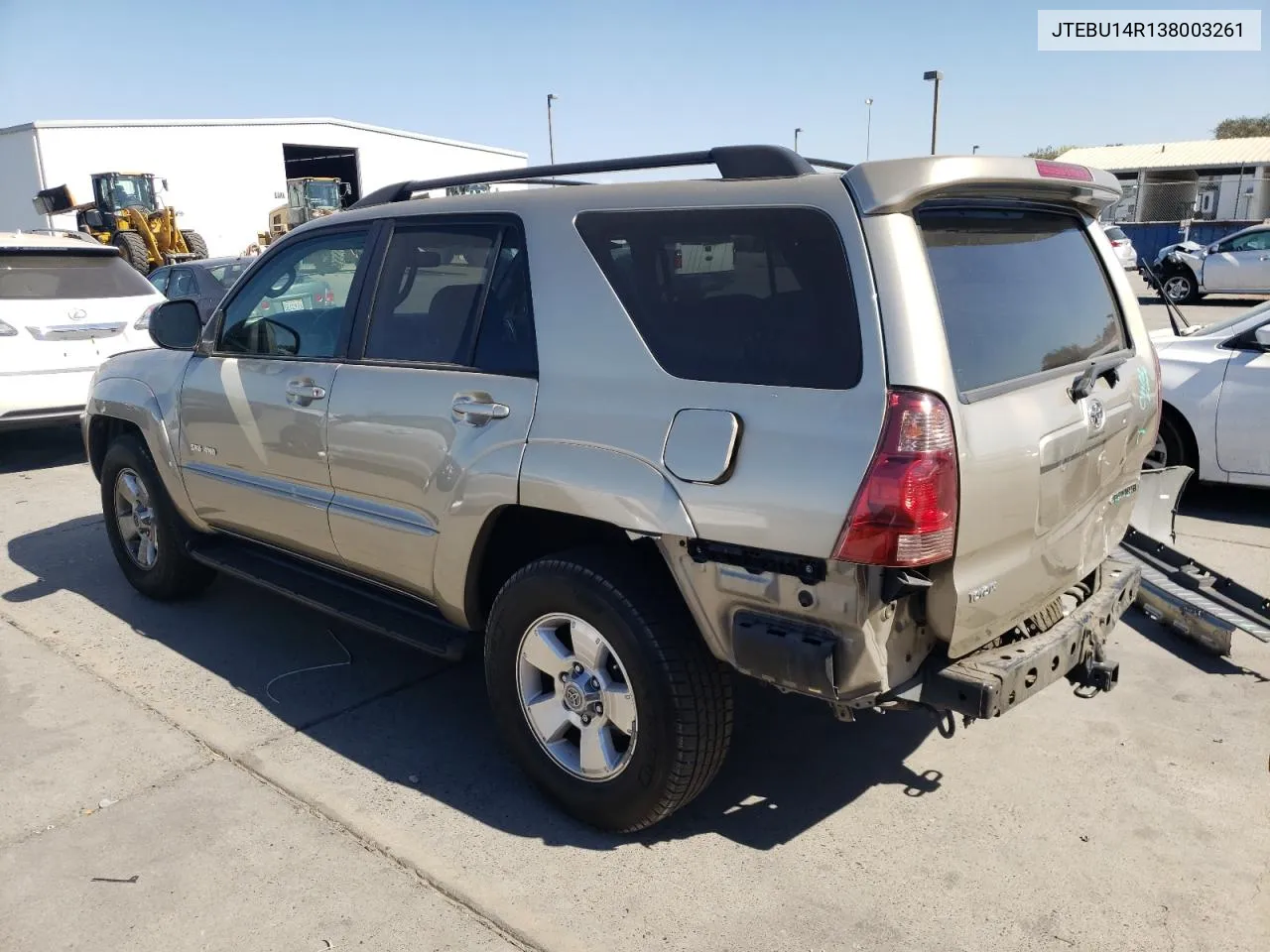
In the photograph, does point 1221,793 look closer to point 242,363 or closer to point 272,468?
point 272,468

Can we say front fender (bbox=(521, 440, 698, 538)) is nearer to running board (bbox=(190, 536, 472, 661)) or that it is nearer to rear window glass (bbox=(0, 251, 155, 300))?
running board (bbox=(190, 536, 472, 661))

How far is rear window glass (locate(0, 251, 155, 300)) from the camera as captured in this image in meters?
8.38

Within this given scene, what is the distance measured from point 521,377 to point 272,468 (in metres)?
1.48

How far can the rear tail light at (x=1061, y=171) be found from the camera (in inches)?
112

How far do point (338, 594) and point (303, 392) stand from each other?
80cm

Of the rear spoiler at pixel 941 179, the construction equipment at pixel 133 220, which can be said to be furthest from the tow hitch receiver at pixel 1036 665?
the construction equipment at pixel 133 220

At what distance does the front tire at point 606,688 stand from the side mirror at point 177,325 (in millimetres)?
2366

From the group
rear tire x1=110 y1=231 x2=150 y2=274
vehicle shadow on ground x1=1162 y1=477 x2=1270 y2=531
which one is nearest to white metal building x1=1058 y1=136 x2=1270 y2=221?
rear tire x1=110 y1=231 x2=150 y2=274

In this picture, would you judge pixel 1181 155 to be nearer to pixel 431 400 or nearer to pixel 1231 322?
pixel 1231 322

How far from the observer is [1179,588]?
4.30 meters

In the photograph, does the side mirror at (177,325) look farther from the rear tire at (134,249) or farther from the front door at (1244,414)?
the rear tire at (134,249)

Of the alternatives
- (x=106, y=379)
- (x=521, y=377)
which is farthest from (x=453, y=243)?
(x=106, y=379)

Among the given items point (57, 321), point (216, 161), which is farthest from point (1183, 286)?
point (216, 161)

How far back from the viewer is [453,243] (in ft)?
11.5
